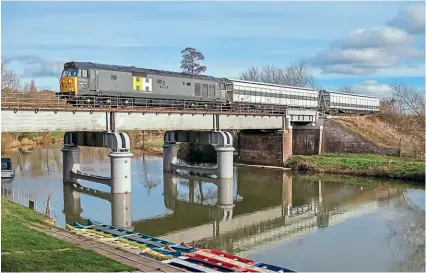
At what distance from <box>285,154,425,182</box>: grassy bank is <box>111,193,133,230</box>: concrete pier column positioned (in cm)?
1983

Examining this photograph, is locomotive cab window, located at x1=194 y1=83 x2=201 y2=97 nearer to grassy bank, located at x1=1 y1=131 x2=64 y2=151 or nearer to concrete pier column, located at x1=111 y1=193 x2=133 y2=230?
concrete pier column, located at x1=111 y1=193 x2=133 y2=230

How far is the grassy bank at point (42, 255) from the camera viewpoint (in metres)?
10.3

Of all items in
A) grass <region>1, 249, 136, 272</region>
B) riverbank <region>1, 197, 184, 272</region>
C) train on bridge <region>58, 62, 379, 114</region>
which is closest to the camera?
grass <region>1, 249, 136, 272</region>

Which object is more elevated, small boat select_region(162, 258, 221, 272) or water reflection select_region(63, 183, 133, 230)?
small boat select_region(162, 258, 221, 272)

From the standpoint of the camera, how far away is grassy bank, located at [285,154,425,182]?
34.2 meters

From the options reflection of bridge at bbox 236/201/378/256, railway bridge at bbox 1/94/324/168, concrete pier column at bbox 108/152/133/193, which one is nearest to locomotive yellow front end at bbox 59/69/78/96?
railway bridge at bbox 1/94/324/168

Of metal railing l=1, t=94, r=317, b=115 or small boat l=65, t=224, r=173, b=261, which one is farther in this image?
metal railing l=1, t=94, r=317, b=115

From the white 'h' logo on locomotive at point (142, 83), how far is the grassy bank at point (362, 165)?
16.5 meters

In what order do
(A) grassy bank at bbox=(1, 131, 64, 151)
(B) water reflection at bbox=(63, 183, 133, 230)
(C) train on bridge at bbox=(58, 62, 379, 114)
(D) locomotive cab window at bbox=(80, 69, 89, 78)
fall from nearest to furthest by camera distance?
1. (B) water reflection at bbox=(63, 183, 133, 230)
2. (D) locomotive cab window at bbox=(80, 69, 89, 78)
3. (C) train on bridge at bbox=(58, 62, 379, 114)
4. (A) grassy bank at bbox=(1, 131, 64, 151)

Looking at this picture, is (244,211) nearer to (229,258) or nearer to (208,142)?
(208,142)

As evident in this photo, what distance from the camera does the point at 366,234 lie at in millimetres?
19250

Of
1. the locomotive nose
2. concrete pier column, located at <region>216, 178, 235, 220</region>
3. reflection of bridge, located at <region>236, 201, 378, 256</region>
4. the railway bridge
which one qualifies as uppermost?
the locomotive nose

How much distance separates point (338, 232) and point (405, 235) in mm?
2808

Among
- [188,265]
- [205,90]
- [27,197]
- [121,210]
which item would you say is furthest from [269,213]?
[205,90]
